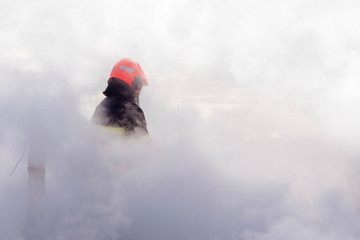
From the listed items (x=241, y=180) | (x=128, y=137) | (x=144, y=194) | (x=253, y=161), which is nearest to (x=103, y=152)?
(x=128, y=137)

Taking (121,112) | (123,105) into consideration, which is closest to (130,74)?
(123,105)

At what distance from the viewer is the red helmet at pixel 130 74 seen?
625cm

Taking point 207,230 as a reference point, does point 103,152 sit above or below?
above

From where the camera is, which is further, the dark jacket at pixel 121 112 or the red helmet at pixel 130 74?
the red helmet at pixel 130 74

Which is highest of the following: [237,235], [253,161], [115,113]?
[253,161]

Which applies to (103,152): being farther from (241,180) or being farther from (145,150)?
(241,180)

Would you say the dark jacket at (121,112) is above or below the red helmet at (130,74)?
below

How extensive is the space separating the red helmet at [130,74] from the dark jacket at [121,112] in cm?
9

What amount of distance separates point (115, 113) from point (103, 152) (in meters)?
0.57

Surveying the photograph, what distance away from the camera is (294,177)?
7.52m

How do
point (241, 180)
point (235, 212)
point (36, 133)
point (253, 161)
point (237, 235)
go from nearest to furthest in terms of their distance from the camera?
1. point (36, 133)
2. point (237, 235)
3. point (235, 212)
4. point (241, 180)
5. point (253, 161)

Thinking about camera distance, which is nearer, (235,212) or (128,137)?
(128,137)

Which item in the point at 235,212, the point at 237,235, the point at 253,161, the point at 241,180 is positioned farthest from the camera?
the point at 253,161

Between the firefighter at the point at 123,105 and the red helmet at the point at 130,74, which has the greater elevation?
the red helmet at the point at 130,74
